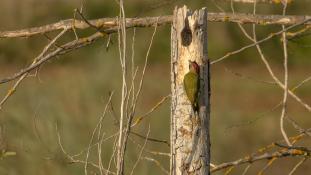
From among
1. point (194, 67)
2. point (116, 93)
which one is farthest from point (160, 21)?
point (116, 93)

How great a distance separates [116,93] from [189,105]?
4.77 metres

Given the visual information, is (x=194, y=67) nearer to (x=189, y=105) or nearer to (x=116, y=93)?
(x=189, y=105)

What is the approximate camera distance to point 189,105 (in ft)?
10.4

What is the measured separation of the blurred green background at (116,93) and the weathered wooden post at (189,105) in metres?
0.36

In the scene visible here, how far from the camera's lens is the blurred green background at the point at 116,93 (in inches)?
244

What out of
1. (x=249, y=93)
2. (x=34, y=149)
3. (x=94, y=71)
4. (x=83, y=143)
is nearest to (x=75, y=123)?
(x=83, y=143)

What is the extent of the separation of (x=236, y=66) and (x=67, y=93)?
7.87 m

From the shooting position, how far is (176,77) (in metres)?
3.21

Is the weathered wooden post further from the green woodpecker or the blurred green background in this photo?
the blurred green background

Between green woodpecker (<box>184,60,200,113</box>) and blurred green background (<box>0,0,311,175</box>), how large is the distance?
44cm

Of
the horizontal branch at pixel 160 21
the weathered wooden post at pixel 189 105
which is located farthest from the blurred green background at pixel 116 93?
the weathered wooden post at pixel 189 105

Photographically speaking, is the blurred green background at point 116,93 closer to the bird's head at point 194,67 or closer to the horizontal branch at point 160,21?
the horizontal branch at point 160,21

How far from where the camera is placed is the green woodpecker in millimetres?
3064

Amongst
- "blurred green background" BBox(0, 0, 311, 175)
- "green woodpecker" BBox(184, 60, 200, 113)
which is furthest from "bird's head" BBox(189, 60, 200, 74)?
"blurred green background" BBox(0, 0, 311, 175)
